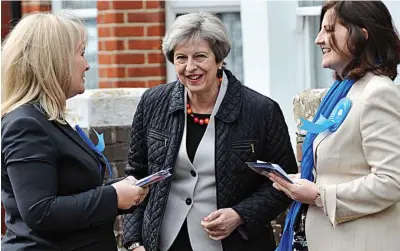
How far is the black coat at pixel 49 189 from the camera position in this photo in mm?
3936

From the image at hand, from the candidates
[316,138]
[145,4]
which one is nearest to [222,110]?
[316,138]

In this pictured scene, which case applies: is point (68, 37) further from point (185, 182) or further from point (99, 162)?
point (185, 182)

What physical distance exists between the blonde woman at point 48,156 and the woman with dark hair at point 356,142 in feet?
2.50

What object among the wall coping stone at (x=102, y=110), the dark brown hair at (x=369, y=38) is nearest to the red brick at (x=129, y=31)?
the wall coping stone at (x=102, y=110)

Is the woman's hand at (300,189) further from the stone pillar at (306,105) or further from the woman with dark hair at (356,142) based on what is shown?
the stone pillar at (306,105)

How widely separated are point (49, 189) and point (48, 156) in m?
0.13

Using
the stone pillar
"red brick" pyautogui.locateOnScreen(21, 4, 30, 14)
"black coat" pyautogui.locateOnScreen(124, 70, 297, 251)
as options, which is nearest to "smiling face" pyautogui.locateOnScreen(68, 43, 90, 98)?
"black coat" pyautogui.locateOnScreen(124, 70, 297, 251)

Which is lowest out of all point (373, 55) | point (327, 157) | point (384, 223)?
point (384, 223)

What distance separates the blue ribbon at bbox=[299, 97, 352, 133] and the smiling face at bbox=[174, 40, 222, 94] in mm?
602

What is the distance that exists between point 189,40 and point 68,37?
24.3 inches

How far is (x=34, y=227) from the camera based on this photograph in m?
3.99

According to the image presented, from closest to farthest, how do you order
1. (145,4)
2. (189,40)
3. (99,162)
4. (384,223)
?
1. (384,223)
2. (99,162)
3. (189,40)
4. (145,4)

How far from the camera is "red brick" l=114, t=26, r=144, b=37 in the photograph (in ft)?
24.6

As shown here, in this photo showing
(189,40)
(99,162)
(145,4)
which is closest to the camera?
(99,162)
